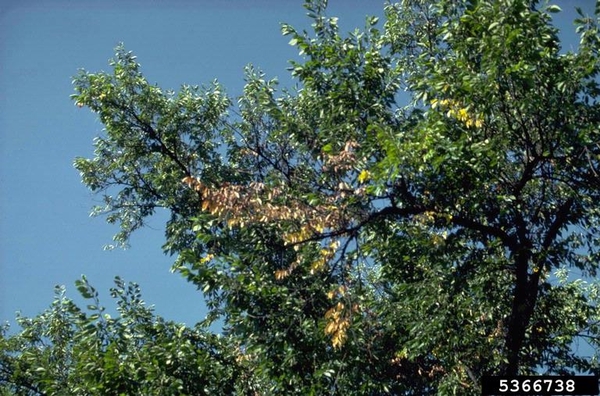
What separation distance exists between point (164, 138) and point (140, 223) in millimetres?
2140

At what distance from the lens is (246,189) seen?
36.4ft

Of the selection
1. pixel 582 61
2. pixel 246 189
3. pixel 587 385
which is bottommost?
pixel 587 385

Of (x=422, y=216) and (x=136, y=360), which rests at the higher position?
(x=422, y=216)

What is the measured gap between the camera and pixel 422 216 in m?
11.7

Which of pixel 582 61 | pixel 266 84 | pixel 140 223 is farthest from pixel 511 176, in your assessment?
pixel 140 223

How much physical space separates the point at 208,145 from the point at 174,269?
2693mm

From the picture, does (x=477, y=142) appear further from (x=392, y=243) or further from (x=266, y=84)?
(x=266, y=84)

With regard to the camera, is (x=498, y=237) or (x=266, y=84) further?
(x=266, y=84)

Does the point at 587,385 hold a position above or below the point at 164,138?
below

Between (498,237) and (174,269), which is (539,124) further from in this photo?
(174,269)

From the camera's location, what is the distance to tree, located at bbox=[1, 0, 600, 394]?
1064 centimetres

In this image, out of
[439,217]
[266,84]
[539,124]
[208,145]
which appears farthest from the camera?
[208,145]

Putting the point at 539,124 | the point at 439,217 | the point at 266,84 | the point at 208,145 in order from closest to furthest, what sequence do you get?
the point at 539,124 < the point at 439,217 < the point at 266,84 < the point at 208,145

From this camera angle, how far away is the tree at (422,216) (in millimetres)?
10641
